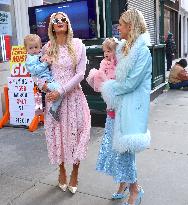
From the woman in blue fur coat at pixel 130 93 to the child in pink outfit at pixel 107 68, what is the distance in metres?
0.12

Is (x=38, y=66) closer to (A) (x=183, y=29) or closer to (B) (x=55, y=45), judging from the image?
(B) (x=55, y=45)

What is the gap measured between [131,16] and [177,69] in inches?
292

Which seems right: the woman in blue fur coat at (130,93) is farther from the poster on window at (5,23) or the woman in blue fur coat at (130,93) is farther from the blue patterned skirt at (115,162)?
the poster on window at (5,23)

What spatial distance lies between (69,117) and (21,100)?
3.04 metres

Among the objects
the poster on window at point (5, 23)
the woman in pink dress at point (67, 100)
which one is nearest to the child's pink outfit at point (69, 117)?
the woman in pink dress at point (67, 100)

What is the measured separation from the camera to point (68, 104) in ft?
11.1

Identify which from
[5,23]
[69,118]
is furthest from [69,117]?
[5,23]

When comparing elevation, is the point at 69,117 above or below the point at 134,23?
below

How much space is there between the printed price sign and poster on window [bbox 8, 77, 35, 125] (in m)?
0.10

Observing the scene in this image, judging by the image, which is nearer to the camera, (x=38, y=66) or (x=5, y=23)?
(x=38, y=66)

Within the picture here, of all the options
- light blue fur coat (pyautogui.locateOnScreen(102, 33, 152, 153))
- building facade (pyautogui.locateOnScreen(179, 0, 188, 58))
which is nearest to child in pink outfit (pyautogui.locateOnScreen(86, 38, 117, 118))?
light blue fur coat (pyautogui.locateOnScreen(102, 33, 152, 153))

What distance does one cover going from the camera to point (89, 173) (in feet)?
13.0

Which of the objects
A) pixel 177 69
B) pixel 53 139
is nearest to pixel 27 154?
pixel 53 139

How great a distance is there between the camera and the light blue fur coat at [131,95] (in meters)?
2.68
